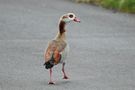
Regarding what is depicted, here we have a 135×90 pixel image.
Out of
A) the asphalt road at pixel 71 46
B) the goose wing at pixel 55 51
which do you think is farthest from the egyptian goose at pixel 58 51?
the asphalt road at pixel 71 46

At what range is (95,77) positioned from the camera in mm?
11961

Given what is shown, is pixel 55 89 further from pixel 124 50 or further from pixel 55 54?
pixel 124 50

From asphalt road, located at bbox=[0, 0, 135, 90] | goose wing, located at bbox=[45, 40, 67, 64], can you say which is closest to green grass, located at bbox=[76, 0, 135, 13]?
asphalt road, located at bbox=[0, 0, 135, 90]

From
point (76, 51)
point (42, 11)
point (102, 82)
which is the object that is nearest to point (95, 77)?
point (102, 82)

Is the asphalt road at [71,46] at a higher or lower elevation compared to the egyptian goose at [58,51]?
lower

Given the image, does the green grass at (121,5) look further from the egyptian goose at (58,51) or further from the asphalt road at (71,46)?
the egyptian goose at (58,51)

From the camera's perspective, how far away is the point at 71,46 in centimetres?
1579

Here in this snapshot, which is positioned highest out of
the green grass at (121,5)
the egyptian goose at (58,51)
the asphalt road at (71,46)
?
the egyptian goose at (58,51)

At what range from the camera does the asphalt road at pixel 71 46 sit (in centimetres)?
1149

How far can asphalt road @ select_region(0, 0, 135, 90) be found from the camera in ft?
37.7

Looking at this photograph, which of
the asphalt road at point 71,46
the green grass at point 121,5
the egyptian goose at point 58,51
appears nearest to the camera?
the egyptian goose at point 58,51

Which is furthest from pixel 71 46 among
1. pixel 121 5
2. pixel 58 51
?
pixel 121 5

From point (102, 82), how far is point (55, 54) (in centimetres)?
86

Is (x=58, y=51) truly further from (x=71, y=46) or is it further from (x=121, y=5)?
(x=121, y=5)
